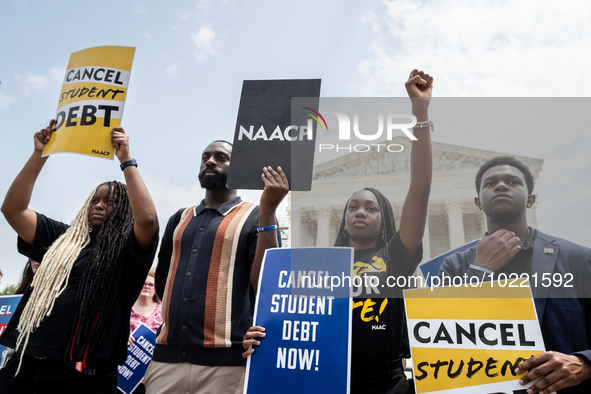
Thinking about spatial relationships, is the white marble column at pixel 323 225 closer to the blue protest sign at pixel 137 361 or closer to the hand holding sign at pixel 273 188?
the hand holding sign at pixel 273 188

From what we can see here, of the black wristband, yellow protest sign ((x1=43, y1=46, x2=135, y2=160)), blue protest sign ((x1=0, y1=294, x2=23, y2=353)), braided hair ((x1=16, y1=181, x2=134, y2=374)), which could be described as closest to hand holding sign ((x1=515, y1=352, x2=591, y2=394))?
braided hair ((x1=16, y1=181, x2=134, y2=374))

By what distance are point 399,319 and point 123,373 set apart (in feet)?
9.46

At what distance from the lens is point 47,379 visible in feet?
8.23

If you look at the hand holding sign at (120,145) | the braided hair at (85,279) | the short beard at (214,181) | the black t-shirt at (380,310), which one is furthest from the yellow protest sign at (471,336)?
the hand holding sign at (120,145)

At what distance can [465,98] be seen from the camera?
9.85ft

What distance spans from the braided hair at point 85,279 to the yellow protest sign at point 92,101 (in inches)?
17.9

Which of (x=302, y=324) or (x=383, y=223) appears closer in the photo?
(x=302, y=324)

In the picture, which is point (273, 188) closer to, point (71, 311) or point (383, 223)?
point (383, 223)

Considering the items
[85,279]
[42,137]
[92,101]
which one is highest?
[92,101]

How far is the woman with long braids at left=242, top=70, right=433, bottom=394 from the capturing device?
2449 millimetres

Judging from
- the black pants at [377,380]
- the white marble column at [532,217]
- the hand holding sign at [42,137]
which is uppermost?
the hand holding sign at [42,137]

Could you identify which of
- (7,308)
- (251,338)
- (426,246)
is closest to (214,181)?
(251,338)

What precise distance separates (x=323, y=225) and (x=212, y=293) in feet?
2.85

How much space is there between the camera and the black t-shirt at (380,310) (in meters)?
2.49
